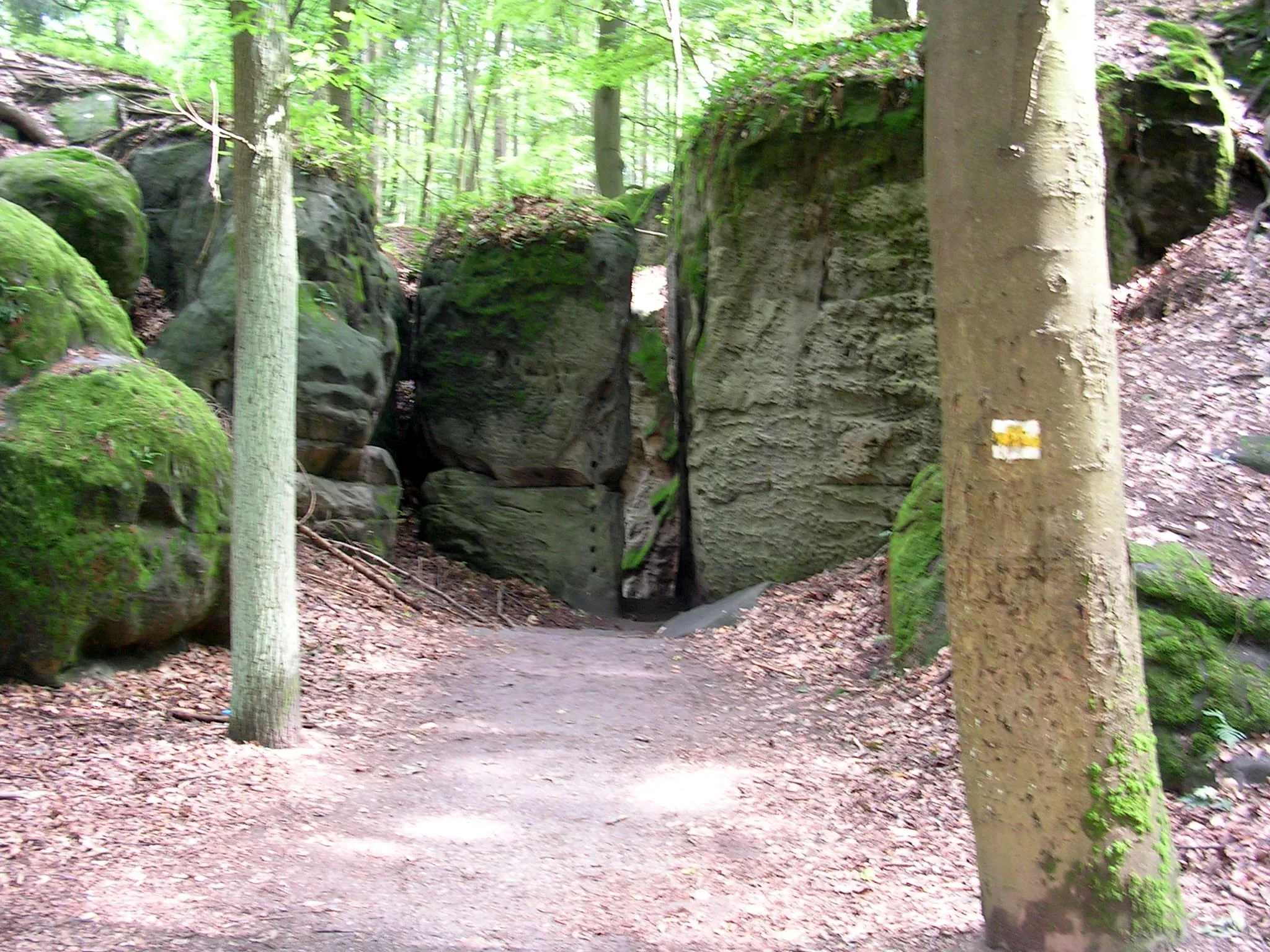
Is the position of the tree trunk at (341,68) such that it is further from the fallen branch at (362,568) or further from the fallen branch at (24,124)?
the fallen branch at (362,568)

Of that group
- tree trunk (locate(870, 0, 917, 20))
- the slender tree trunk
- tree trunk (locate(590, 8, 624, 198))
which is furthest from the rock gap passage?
tree trunk (locate(870, 0, 917, 20))

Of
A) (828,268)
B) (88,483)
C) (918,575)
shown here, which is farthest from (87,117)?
(918,575)

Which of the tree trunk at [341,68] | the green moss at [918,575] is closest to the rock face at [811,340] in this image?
the green moss at [918,575]

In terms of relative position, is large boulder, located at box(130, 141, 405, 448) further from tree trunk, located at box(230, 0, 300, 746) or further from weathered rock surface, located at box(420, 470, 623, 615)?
tree trunk, located at box(230, 0, 300, 746)

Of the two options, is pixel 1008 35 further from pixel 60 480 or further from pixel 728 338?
pixel 728 338

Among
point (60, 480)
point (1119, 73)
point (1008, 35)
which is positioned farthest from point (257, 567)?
point (1119, 73)

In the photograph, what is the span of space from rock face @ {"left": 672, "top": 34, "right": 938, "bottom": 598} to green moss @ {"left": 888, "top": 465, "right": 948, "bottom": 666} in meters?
1.64

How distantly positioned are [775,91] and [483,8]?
7.06 m

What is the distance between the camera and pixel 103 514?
6500 millimetres

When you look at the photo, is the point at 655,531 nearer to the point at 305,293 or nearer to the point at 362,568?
the point at 362,568

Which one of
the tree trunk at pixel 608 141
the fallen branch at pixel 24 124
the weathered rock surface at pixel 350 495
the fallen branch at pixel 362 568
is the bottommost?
the fallen branch at pixel 362 568

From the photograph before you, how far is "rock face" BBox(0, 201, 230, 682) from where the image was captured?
6094 mm

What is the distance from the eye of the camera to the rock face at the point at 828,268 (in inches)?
396

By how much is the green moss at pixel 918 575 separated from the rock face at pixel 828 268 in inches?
67.4
